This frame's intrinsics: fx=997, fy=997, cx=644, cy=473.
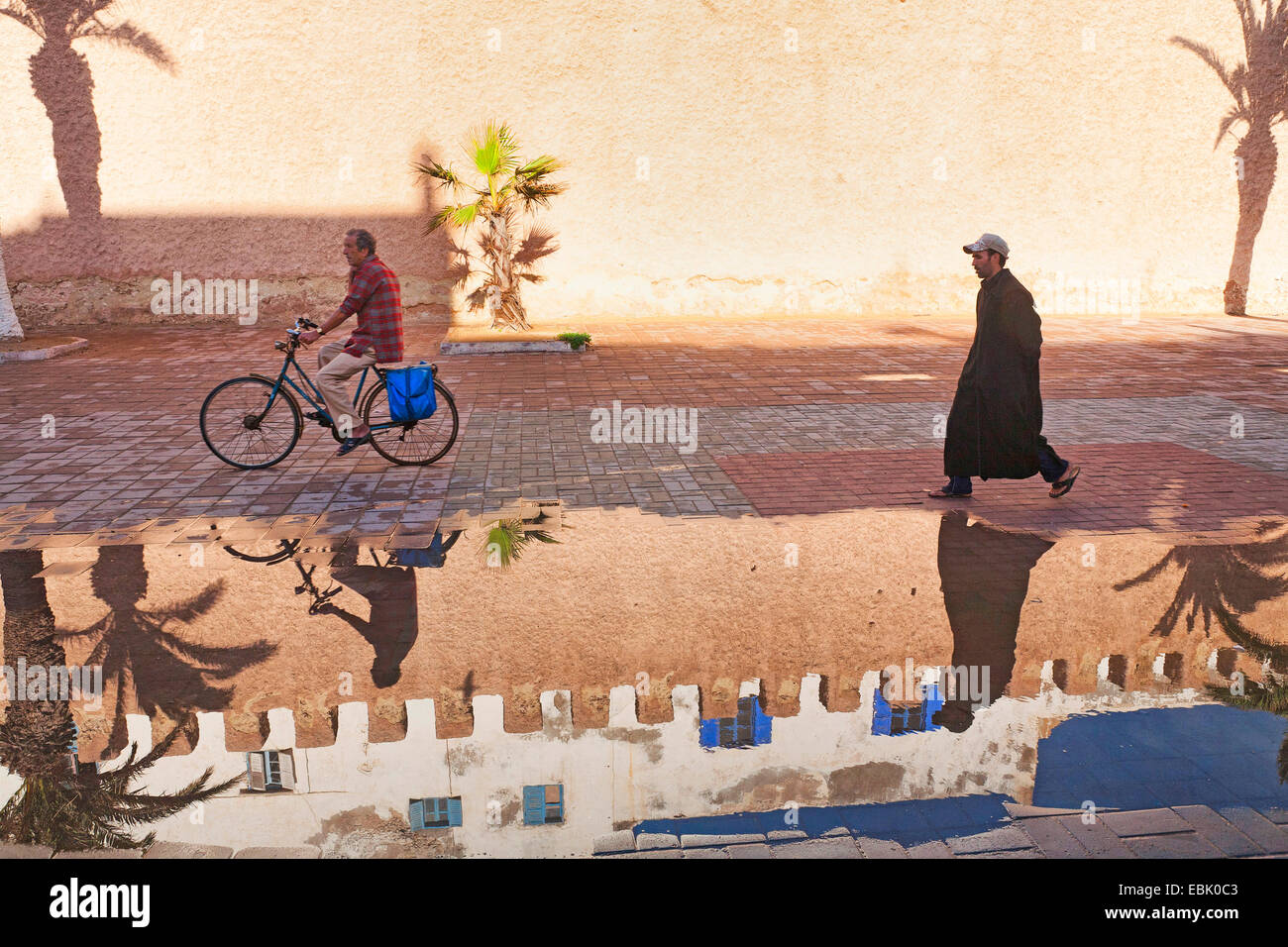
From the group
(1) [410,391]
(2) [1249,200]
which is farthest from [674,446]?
(2) [1249,200]

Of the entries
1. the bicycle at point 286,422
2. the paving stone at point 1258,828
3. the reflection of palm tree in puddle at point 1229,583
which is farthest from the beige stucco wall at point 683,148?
the paving stone at point 1258,828

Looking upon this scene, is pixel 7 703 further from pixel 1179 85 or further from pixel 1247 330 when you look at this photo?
pixel 1179 85

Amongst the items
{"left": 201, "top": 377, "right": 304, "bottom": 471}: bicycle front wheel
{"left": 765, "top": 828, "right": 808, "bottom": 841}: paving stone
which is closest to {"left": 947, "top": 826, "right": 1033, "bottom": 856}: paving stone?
{"left": 765, "top": 828, "right": 808, "bottom": 841}: paving stone

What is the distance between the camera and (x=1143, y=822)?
3402 mm

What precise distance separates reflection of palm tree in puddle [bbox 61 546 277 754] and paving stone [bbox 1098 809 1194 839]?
3.52 m

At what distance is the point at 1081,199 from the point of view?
722 inches

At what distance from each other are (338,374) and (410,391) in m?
0.60

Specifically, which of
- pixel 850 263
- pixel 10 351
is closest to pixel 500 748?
pixel 10 351

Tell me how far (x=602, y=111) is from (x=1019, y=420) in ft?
39.0

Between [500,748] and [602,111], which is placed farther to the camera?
[602,111]

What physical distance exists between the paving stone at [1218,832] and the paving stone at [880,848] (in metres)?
1.02

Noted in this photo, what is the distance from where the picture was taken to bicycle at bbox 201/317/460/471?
309 inches

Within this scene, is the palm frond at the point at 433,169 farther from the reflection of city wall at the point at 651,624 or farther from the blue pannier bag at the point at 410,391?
the reflection of city wall at the point at 651,624
